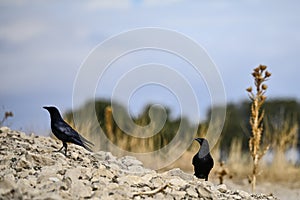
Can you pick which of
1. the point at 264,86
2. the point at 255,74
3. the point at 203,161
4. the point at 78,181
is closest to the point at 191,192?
the point at 78,181

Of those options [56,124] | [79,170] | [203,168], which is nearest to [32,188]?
[79,170]

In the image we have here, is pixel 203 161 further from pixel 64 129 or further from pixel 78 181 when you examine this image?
pixel 78 181

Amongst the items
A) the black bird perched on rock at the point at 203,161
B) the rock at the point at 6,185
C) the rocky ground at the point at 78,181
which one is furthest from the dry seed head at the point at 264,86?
the rock at the point at 6,185

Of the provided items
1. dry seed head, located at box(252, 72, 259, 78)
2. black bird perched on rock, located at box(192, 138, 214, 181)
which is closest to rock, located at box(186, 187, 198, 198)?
black bird perched on rock, located at box(192, 138, 214, 181)

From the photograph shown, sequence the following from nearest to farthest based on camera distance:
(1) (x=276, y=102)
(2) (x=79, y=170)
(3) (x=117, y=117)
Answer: (2) (x=79, y=170) → (3) (x=117, y=117) → (1) (x=276, y=102)

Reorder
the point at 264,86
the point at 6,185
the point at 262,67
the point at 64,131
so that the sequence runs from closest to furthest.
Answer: the point at 6,185
the point at 64,131
the point at 264,86
the point at 262,67

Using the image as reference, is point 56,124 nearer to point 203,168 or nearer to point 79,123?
point 203,168

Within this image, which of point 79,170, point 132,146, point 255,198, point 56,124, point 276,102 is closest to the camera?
point 79,170

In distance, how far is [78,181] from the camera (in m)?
4.54

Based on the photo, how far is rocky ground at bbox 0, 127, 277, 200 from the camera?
4.34 m

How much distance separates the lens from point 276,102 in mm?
25797

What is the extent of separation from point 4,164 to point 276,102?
21.9 metres

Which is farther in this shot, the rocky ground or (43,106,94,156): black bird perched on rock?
(43,106,94,156): black bird perched on rock

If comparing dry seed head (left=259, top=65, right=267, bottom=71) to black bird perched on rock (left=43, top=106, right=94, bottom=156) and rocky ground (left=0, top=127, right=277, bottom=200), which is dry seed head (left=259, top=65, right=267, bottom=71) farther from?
black bird perched on rock (left=43, top=106, right=94, bottom=156)
